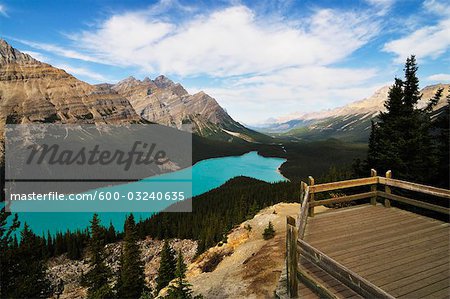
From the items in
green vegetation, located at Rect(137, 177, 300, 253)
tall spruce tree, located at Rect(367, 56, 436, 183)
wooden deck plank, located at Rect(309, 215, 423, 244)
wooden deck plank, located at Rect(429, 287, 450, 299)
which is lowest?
green vegetation, located at Rect(137, 177, 300, 253)

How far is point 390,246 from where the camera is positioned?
9.77 m

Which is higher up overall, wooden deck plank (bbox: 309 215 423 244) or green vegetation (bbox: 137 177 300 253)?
wooden deck plank (bbox: 309 215 423 244)

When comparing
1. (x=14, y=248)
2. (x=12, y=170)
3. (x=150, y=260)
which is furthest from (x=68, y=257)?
(x=12, y=170)

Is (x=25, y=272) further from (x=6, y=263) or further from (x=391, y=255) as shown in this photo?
(x=391, y=255)

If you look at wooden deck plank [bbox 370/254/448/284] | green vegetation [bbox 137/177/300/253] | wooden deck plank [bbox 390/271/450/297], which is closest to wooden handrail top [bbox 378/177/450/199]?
wooden deck plank [bbox 370/254/448/284]

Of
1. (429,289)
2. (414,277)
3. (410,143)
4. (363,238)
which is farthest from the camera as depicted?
(410,143)

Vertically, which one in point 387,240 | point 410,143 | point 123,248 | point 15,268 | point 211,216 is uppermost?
point 410,143

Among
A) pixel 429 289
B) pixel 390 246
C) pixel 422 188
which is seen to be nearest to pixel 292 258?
pixel 429 289

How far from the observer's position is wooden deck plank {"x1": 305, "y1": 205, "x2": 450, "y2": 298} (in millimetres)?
7570

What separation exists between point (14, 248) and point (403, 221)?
23.8m

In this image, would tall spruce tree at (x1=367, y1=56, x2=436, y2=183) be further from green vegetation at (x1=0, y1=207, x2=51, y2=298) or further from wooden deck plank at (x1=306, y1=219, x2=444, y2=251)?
green vegetation at (x1=0, y1=207, x2=51, y2=298)

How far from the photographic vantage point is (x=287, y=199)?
8675 cm

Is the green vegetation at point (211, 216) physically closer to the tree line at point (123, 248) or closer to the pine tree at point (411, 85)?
the tree line at point (123, 248)

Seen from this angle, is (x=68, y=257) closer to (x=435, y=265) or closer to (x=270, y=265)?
(x=270, y=265)
